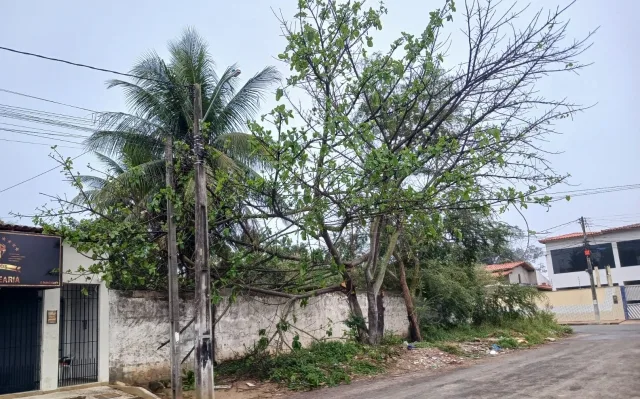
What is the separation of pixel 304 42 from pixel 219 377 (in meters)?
7.99

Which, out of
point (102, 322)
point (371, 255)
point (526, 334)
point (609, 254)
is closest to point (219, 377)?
point (102, 322)

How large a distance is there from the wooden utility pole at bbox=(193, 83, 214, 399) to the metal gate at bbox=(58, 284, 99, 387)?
314 cm

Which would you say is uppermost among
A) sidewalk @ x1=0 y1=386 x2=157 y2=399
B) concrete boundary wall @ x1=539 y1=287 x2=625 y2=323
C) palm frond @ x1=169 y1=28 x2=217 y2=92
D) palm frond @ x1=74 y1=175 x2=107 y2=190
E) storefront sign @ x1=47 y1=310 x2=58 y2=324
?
palm frond @ x1=169 y1=28 x2=217 y2=92

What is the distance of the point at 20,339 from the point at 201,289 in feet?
13.3

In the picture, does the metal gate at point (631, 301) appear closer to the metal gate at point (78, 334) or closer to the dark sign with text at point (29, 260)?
the metal gate at point (78, 334)

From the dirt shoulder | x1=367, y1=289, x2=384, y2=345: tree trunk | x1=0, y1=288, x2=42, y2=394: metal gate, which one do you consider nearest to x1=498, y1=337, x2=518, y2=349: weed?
the dirt shoulder

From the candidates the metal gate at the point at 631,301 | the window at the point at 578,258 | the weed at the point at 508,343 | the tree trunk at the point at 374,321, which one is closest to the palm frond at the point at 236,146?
the tree trunk at the point at 374,321

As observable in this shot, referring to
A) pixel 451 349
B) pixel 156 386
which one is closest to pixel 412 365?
pixel 451 349

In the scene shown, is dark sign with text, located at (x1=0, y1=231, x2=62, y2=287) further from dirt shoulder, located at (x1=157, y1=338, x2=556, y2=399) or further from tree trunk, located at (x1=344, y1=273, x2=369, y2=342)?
tree trunk, located at (x1=344, y1=273, x2=369, y2=342)

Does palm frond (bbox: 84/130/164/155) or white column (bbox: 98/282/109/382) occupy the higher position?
palm frond (bbox: 84/130/164/155)

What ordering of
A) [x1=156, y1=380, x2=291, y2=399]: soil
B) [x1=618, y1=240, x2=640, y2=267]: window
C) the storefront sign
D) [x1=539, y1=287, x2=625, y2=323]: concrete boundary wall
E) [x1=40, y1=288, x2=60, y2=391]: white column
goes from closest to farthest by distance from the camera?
[x1=40, y1=288, x2=60, y2=391]: white column
the storefront sign
[x1=156, y1=380, x2=291, y2=399]: soil
[x1=539, y1=287, x2=625, y2=323]: concrete boundary wall
[x1=618, y1=240, x2=640, y2=267]: window

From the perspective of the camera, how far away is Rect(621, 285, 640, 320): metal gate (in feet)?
116

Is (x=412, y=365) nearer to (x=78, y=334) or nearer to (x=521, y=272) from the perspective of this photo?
(x=78, y=334)

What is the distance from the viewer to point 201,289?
963 cm
